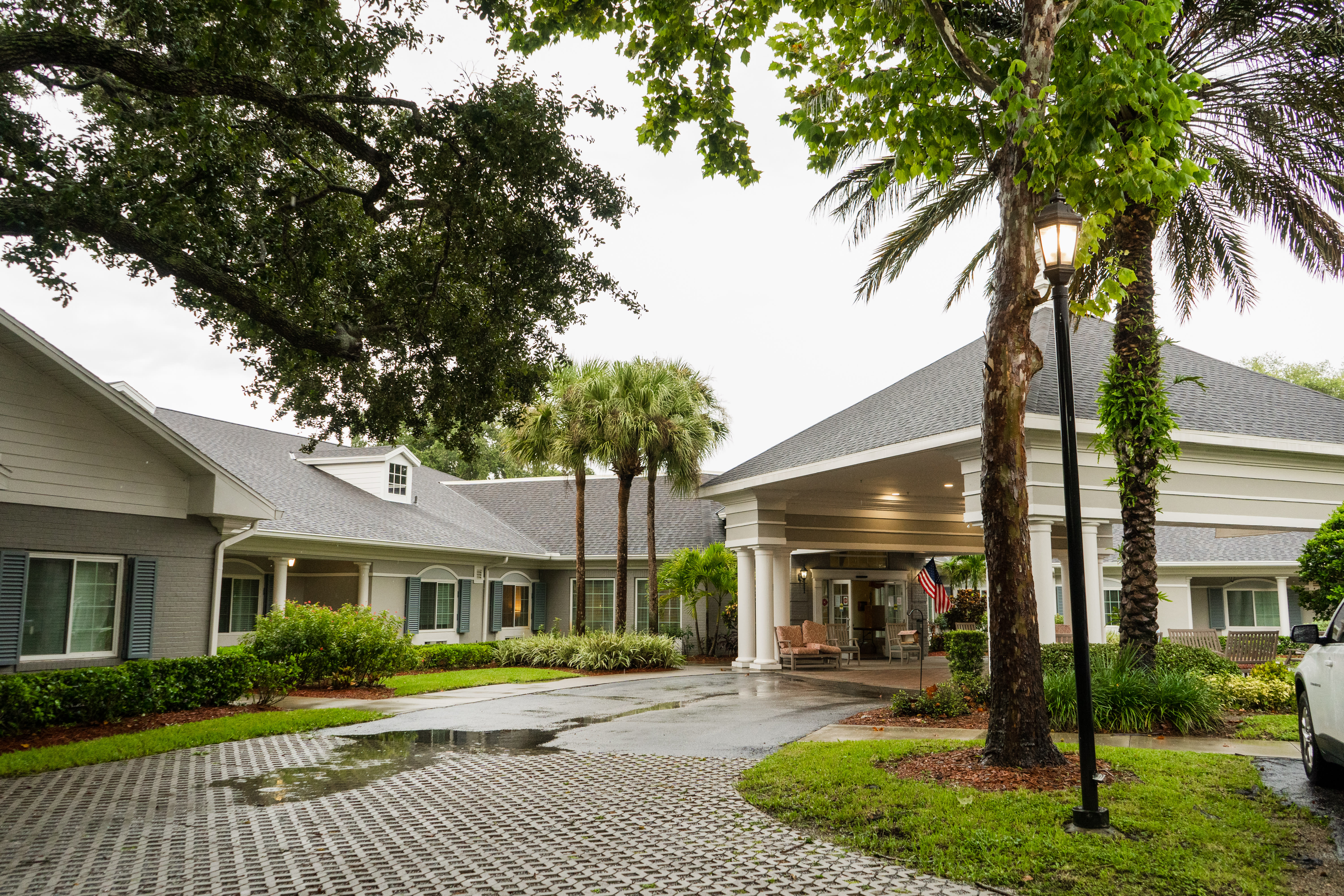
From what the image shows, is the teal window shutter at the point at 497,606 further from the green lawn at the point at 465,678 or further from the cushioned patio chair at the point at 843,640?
the cushioned patio chair at the point at 843,640

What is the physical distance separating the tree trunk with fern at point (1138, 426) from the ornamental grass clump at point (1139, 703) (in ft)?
3.88

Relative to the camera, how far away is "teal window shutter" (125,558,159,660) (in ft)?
46.0

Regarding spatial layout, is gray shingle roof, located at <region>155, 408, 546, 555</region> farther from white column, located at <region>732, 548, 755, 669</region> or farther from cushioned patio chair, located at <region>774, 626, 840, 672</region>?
cushioned patio chair, located at <region>774, 626, 840, 672</region>

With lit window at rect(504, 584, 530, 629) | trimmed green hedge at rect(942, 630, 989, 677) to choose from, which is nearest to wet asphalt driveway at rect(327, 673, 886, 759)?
trimmed green hedge at rect(942, 630, 989, 677)

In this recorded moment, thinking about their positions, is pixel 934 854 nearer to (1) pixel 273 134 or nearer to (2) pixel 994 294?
(2) pixel 994 294

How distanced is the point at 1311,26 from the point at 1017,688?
9.67 meters

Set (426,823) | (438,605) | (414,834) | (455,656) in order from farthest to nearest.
Result: (438,605)
(455,656)
(426,823)
(414,834)

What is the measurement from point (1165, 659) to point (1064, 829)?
7.42 meters

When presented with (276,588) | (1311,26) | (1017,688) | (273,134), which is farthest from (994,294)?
(276,588)

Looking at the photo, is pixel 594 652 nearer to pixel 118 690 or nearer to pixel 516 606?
pixel 516 606

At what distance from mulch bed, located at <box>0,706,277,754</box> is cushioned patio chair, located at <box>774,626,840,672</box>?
464 inches

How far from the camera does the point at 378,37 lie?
1078 cm

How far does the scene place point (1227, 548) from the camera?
28641mm

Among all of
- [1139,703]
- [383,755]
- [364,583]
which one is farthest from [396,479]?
[1139,703]
